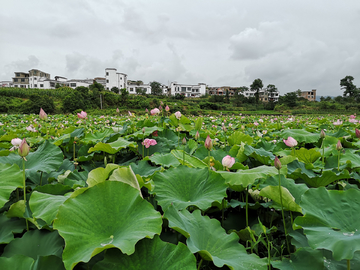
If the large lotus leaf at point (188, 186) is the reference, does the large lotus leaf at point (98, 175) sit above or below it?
above

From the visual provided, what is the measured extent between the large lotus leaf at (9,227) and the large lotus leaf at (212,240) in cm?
44

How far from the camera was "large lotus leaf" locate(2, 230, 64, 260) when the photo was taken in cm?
56

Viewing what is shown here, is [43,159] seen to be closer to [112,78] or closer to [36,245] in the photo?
[36,245]

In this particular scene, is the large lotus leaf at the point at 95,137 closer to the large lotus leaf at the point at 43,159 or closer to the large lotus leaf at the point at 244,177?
the large lotus leaf at the point at 43,159

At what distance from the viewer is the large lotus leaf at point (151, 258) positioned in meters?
0.48

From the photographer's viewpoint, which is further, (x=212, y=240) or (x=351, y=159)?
(x=351, y=159)

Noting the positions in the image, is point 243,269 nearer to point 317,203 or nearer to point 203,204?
point 203,204

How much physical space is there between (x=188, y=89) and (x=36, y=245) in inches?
2227

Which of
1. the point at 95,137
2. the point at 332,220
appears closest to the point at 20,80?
the point at 95,137

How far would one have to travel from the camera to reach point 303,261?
1.93ft

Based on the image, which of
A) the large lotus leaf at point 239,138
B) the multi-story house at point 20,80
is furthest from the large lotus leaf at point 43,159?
the multi-story house at point 20,80

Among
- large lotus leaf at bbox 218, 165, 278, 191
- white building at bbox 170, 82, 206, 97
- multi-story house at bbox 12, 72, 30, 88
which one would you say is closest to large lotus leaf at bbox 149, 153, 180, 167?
large lotus leaf at bbox 218, 165, 278, 191

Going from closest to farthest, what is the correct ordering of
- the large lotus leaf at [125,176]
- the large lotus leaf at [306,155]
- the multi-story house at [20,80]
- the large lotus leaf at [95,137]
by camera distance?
1. the large lotus leaf at [125,176]
2. the large lotus leaf at [306,155]
3. the large lotus leaf at [95,137]
4. the multi-story house at [20,80]

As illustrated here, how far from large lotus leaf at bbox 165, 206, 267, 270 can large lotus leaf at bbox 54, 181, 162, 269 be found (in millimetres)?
80
